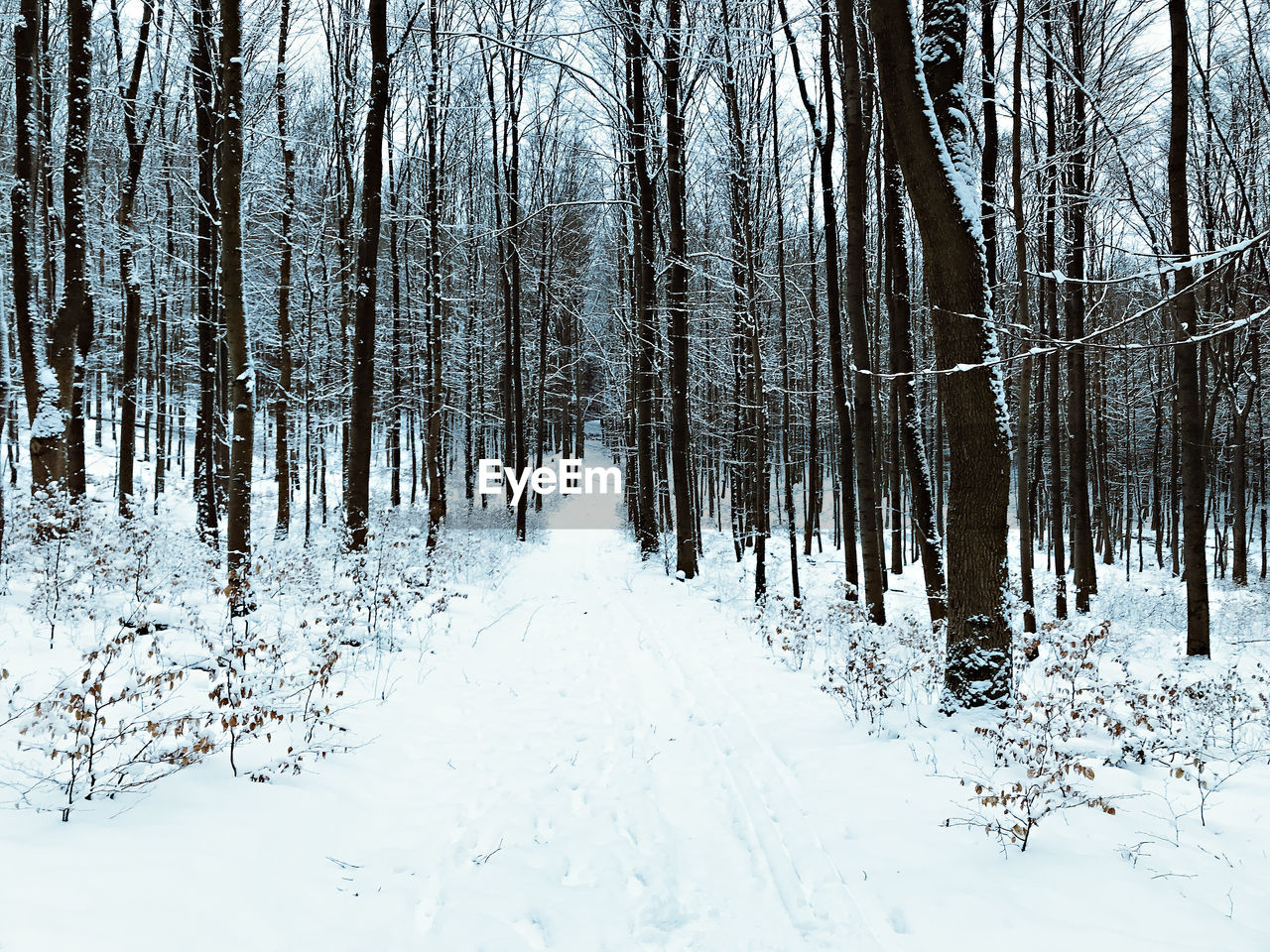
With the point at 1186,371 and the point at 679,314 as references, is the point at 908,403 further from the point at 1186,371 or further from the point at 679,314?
the point at 679,314

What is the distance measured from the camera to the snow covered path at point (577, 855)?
2.66m

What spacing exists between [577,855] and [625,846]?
29 centimetres

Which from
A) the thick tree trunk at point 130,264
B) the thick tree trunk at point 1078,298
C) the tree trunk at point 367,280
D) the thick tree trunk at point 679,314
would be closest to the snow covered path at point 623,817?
the tree trunk at point 367,280

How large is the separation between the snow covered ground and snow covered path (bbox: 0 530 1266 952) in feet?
0.05

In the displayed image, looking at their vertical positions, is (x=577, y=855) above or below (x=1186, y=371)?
below

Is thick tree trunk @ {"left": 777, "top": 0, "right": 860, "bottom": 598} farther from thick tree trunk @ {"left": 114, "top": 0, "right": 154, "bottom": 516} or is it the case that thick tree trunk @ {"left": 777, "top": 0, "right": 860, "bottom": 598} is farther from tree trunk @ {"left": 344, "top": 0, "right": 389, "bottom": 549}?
thick tree trunk @ {"left": 114, "top": 0, "right": 154, "bottom": 516}

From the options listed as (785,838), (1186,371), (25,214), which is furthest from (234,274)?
(1186,371)

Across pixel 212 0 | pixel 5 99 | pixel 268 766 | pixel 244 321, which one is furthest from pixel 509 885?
pixel 5 99

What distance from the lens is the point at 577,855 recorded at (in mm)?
3576

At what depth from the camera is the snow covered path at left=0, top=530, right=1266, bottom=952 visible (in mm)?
2660

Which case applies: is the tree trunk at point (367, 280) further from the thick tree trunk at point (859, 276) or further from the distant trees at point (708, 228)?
the thick tree trunk at point (859, 276)

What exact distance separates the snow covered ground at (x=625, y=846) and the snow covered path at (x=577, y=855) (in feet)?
0.05

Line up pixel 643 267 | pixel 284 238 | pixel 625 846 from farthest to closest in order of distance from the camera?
pixel 643 267 → pixel 284 238 → pixel 625 846

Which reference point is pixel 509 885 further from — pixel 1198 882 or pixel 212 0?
pixel 212 0
